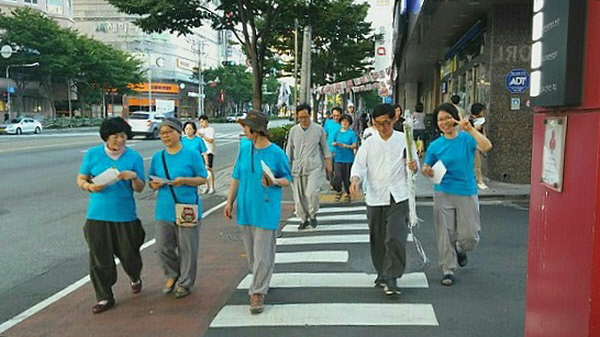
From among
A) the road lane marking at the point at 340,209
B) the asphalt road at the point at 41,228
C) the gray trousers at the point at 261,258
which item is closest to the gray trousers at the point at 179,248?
the gray trousers at the point at 261,258

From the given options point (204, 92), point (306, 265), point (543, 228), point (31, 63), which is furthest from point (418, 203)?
point (204, 92)

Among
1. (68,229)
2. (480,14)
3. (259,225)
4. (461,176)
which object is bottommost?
(68,229)

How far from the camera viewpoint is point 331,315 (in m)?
4.84

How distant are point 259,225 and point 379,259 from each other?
1.26 meters

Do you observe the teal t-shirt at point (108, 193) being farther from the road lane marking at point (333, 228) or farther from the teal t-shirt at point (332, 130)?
the teal t-shirt at point (332, 130)

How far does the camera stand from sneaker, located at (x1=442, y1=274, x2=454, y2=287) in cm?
564

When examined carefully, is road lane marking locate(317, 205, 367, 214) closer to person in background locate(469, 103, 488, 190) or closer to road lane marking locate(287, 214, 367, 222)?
road lane marking locate(287, 214, 367, 222)

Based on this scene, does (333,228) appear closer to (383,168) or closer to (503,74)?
(383,168)

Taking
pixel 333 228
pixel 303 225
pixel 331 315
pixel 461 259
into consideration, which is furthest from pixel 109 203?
pixel 333 228

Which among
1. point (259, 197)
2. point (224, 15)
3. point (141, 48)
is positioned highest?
point (141, 48)

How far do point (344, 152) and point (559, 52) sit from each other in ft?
28.2

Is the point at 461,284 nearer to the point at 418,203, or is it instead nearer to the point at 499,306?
the point at 499,306

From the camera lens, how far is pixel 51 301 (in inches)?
215

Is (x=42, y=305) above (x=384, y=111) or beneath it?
beneath
